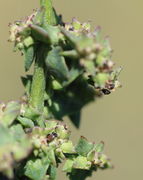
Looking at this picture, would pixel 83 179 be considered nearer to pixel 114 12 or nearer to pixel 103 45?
pixel 103 45

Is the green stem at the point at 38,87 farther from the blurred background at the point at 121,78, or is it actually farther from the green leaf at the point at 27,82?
the blurred background at the point at 121,78

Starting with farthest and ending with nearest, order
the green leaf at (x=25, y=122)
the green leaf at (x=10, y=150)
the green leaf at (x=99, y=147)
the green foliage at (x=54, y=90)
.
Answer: the green leaf at (x=99, y=147), the green leaf at (x=25, y=122), the green foliage at (x=54, y=90), the green leaf at (x=10, y=150)

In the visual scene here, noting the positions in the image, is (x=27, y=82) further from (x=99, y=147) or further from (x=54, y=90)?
(x=99, y=147)

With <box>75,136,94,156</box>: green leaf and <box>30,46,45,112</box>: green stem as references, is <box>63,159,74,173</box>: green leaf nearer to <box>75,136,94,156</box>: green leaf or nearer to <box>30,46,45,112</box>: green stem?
<box>75,136,94,156</box>: green leaf

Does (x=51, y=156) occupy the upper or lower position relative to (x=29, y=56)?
lower

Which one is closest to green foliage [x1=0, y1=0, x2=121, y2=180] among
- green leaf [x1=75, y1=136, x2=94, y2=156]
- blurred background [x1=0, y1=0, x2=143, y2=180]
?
green leaf [x1=75, y1=136, x2=94, y2=156]

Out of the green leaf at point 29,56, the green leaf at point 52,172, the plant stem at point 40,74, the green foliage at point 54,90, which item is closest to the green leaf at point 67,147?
the green foliage at point 54,90

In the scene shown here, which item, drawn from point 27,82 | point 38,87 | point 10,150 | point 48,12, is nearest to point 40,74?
point 38,87
